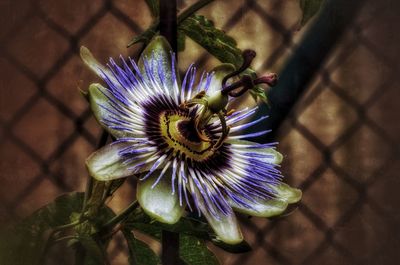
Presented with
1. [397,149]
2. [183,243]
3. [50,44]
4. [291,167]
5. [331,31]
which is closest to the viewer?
[183,243]

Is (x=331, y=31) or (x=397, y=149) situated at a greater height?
(x=331, y=31)

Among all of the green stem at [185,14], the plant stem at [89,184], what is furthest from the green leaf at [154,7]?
the plant stem at [89,184]

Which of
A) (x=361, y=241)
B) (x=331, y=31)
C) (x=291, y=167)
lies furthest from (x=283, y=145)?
(x=331, y=31)

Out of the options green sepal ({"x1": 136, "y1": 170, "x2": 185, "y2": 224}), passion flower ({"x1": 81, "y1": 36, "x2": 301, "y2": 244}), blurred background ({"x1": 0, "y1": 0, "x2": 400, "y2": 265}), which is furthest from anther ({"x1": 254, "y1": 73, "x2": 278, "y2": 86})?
blurred background ({"x1": 0, "y1": 0, "x2": 400, "y2": 265})

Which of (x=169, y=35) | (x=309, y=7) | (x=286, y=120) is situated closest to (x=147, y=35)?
(x=169, y=35)

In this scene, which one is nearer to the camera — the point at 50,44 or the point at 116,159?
the point at 116,159

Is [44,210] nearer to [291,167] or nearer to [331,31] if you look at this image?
[331,31]

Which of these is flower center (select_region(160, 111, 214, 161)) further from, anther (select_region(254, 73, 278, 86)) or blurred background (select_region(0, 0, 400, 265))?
blurred background (select_region(0, 0, 400, 265))
